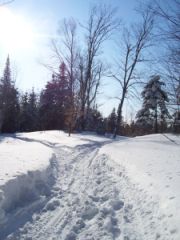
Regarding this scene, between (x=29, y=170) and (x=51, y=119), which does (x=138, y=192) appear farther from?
(x=51, y=119)

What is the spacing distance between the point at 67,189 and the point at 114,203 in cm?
171

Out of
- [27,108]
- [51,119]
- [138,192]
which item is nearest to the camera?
[138,192]

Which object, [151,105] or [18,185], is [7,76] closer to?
[151,105]

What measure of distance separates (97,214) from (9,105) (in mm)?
35115

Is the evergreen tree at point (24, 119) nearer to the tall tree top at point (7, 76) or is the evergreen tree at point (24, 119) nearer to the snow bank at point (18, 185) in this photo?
the tall tree top at point (7, 76)

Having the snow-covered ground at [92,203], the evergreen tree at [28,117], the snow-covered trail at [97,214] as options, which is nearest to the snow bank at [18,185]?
the snow-covered ground at [92,203]

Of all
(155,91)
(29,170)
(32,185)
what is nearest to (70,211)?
(32,185)

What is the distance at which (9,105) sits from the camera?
39.0 m

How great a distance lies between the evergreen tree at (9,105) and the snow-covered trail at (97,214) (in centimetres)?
3061

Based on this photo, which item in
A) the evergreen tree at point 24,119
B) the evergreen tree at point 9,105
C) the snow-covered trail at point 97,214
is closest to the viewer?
the snow-covered trail at point 97,214

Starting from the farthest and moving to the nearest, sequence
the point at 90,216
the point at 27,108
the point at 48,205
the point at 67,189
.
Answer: the point at 27,108
the point at 67,189
the point at 48,205
the point at 90,216

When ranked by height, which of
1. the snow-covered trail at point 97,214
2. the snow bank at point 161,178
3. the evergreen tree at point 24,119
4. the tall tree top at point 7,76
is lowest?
the snow-covered trail at point 97,214

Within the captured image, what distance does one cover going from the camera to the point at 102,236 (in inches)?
192

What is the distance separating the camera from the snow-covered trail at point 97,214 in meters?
4.88
